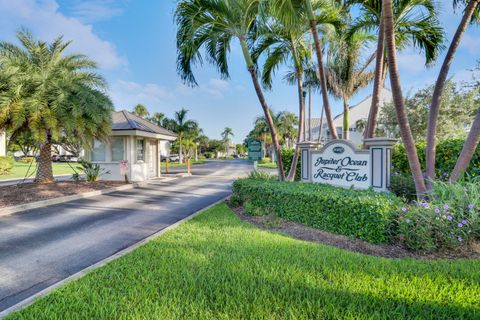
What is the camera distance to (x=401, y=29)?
7.30 m

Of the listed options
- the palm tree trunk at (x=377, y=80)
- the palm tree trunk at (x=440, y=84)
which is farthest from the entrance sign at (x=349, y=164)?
the palm tree trunk at (x=440, y=84)

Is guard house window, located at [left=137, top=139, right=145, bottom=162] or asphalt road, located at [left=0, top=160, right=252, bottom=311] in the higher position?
guard house window, located at [left=137, top=139, right=145, bottom=162]

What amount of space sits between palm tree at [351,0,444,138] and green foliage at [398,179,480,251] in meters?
3.11

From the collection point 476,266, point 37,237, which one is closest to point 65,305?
point 37,237

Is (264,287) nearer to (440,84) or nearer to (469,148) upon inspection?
(469,148)

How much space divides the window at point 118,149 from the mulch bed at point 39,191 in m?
2.46

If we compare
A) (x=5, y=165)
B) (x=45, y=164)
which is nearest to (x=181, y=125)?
(x=5, y=165)

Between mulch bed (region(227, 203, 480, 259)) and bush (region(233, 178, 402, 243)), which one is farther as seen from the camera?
bush (region(233, 178, 402, 243))

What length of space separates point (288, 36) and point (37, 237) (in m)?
8.62

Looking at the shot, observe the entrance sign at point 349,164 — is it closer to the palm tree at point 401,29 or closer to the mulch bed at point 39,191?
the palm tree at point 401,29

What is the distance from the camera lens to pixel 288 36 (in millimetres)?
8117

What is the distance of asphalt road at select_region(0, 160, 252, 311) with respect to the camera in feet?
11.4

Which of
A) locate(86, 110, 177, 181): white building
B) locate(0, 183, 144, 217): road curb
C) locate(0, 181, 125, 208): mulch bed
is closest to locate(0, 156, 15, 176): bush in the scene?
locate(86, 110, 177, 181): white building

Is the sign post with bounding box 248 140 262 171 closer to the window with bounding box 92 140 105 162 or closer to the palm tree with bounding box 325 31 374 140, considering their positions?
the palm tree with bounding box 325 31 374 140
